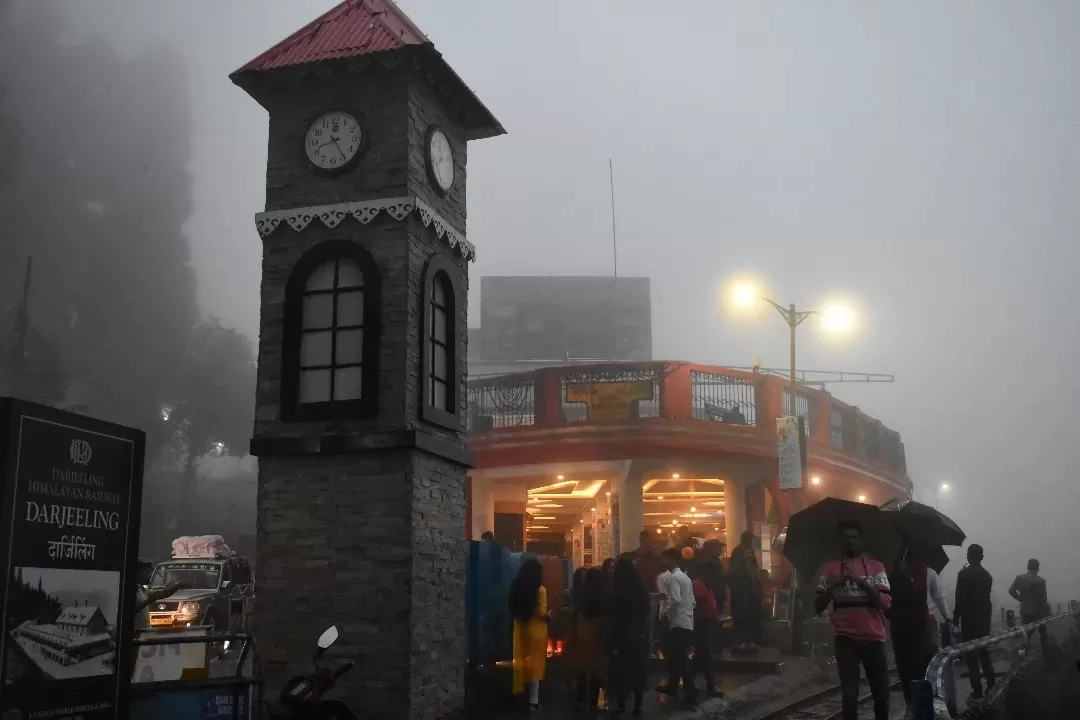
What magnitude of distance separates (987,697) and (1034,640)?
424cm

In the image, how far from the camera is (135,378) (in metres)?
66.3

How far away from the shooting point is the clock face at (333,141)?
508 inches

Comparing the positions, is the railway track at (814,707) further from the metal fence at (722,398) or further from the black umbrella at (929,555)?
the metal fence at (722,398)

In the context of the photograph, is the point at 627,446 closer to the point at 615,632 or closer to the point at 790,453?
the point at 790,453

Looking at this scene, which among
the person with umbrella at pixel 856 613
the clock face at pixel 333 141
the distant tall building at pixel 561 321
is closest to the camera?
the person with umbrella at pixel 856 613

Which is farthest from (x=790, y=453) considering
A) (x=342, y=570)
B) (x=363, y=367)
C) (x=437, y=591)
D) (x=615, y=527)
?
(x=342, y=570)

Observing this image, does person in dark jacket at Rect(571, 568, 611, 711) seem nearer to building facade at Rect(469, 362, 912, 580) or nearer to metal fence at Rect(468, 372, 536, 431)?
building facade at Rect(469, 362, 912, 580)

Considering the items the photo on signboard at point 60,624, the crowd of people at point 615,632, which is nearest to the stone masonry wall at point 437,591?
the crowd of people at point 615,632

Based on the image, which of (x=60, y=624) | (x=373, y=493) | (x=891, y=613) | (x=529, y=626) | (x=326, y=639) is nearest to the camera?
(x=60, y=624)

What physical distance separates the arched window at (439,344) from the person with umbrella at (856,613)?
5364 millimetres

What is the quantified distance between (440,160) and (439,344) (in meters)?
2.48

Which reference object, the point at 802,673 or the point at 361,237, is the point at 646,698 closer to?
the point at 802,673

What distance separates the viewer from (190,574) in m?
22.8

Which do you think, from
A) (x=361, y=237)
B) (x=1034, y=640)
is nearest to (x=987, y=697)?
(x=1034, y=640)
